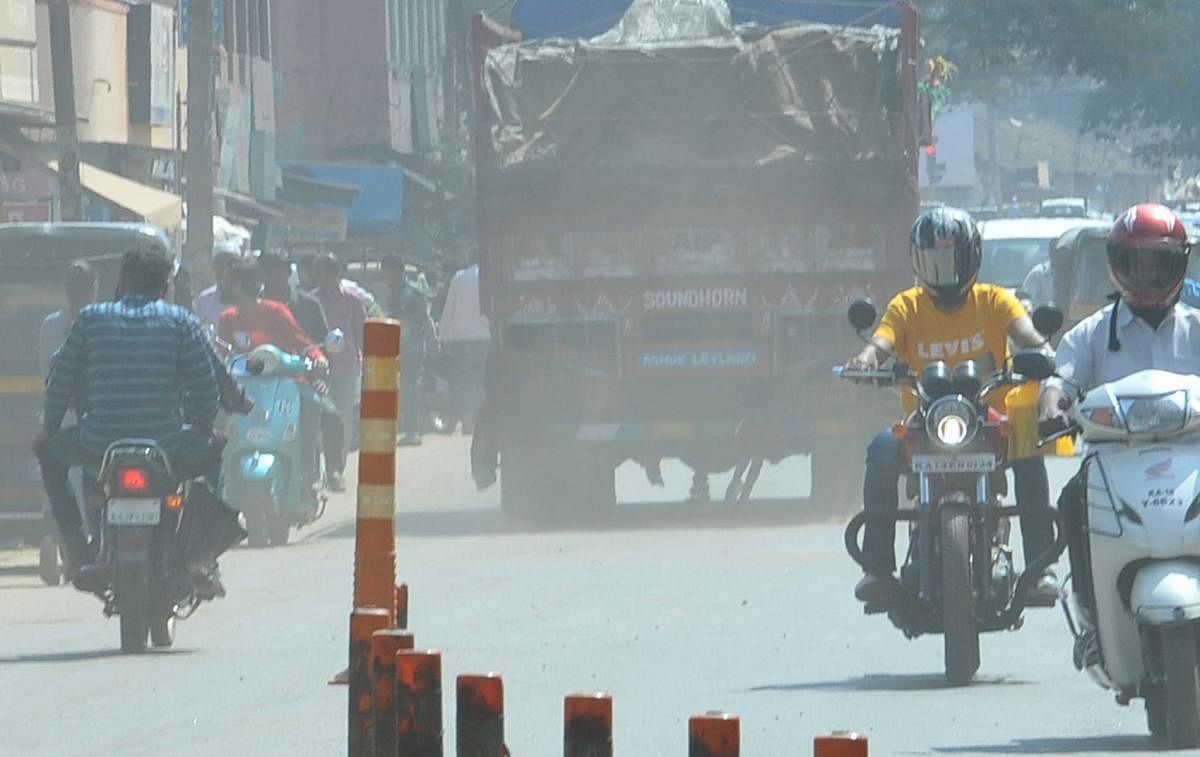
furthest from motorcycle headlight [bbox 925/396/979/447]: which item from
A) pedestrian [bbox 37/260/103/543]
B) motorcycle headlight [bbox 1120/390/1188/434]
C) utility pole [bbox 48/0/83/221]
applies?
utility pole [bbox 48/0/83/221]

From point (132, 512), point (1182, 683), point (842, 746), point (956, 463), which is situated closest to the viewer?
point (842, 746)

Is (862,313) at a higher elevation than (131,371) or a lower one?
higher

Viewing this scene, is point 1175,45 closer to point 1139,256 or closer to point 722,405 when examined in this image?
point 722,405

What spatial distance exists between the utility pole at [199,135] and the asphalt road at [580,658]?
337 inches

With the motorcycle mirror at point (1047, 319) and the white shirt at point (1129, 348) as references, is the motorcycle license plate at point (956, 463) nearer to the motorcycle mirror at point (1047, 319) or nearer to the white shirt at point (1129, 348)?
the motorcycle mirror at point (1047, 319)

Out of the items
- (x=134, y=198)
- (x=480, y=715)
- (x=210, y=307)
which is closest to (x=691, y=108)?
(x=210, y=307)

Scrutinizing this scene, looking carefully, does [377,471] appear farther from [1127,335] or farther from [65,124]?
[65,124]

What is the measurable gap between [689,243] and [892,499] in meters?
8.21

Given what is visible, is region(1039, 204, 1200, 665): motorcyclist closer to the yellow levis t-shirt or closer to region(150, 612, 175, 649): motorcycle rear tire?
the yellow levis t-shirt

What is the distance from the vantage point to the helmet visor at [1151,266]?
852 centimetres

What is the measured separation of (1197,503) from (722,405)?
→ 10412 mm

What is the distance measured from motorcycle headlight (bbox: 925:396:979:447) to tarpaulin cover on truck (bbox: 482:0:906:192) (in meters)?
8.57

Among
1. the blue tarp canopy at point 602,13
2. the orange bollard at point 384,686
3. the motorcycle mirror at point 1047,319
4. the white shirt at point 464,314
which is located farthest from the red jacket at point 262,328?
the orange bollard at point 384,686

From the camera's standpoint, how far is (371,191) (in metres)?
45.9
